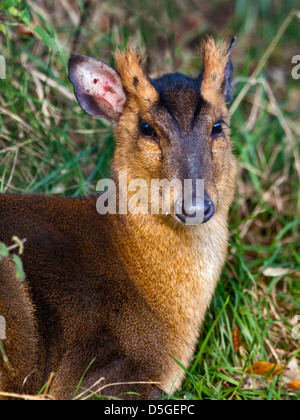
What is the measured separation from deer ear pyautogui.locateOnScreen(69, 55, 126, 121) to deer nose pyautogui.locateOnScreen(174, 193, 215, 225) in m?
0.90

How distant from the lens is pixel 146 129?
12.2 ft

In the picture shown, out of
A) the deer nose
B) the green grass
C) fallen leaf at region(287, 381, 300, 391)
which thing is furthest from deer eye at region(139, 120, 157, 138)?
fallen leaf at region(287, 381, 300, 391)

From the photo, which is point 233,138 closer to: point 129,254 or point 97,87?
point 97,87

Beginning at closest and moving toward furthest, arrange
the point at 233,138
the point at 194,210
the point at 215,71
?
1. the point at 194,210
2. the point at 215,71
3. the point at 233,138

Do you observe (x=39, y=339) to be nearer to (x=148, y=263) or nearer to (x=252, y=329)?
(x=148, y=263)

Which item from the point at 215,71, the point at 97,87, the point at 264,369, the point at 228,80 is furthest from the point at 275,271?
the point at 97,87

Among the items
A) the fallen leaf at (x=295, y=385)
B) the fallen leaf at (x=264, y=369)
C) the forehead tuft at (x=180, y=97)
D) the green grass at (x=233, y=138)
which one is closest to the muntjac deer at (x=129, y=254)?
the forehead tuft at (x=180, y=97)

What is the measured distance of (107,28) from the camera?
6.38 meters

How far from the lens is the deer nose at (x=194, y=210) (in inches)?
130

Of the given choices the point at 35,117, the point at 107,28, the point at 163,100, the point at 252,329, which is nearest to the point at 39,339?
the point at 163,100

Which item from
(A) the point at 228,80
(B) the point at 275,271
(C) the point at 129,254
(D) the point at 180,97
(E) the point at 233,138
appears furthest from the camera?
(E) the point at 233,138

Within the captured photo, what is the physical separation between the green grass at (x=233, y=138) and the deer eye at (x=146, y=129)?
0.85 m

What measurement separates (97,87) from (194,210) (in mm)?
1134
